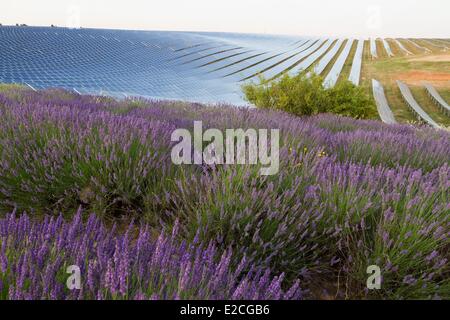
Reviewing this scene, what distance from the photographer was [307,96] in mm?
17578

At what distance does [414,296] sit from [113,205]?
1.76 metres

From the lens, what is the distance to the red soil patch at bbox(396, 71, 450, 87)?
43.5 metres

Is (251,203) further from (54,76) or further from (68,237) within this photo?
(54,76)

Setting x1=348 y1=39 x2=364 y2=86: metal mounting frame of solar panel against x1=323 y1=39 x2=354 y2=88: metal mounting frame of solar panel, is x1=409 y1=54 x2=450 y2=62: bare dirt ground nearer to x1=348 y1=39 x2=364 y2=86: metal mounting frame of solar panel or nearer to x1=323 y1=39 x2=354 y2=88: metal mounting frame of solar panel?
x1=348 y1=39 x2=364 y2=86: metal mounting frame of solar panel

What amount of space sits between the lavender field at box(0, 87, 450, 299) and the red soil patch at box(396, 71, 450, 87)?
46.3m

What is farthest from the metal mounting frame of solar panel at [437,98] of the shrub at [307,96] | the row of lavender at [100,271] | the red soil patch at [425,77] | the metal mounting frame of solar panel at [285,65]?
the row of lavender at [100,271]

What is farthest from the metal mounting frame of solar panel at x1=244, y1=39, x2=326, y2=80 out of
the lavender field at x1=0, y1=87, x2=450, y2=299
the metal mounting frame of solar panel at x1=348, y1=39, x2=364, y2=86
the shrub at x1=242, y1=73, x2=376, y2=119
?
the lavender field at x1=0, y1=87, x2=450, y2=299

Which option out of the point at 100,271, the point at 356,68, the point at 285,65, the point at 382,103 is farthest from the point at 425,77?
the point at 100,271

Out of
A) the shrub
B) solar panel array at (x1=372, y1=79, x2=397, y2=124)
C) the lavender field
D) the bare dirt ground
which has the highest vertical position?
the bare dirt ground

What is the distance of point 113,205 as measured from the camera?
2510 mm

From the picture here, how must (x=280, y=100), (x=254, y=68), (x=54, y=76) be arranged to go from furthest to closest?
(x=254, y=68), (x=54, y=76), (x=280, y=100)

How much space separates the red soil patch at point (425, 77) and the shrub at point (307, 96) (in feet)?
90.7

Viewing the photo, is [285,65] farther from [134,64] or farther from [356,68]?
[134,64]
